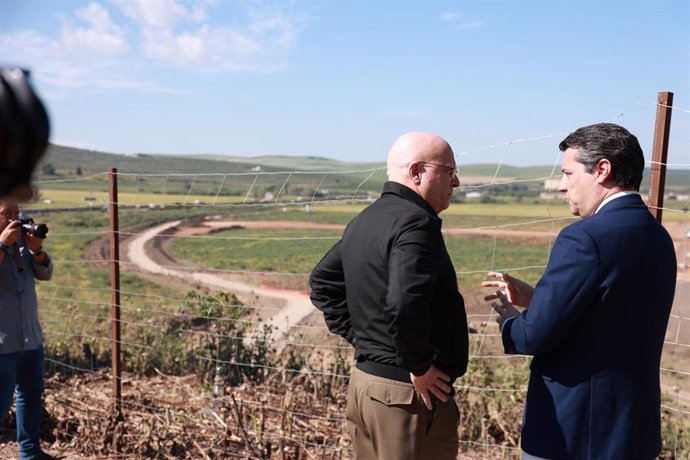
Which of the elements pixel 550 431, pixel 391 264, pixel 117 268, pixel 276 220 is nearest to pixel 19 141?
pixel 391 264

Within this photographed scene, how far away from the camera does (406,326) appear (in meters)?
2.38

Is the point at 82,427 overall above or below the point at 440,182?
below

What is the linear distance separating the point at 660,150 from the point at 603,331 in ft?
4.91

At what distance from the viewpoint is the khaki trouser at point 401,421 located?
2.58 meters

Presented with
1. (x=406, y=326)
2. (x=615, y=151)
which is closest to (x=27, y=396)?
(x=406, y=326)

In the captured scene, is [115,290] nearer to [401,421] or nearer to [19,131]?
[401,421]

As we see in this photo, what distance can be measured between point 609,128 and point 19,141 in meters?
2.04

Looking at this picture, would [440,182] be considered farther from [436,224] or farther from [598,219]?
[598,219]

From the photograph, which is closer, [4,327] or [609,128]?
[609,128]

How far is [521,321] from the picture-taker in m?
2.34

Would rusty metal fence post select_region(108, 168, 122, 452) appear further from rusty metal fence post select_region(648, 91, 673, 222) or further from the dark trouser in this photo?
rusty metal fence post select_region(648, 91, 673, 222)

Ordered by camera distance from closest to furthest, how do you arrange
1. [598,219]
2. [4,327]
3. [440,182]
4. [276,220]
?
[598,219] < [440,182] < [4,327] < [276,220]

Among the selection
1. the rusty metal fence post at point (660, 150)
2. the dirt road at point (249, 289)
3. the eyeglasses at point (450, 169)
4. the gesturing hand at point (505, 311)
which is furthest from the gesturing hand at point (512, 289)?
the dirt road at point (249, 289)

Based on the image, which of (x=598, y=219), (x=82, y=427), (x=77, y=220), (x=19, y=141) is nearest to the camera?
(x=19, y=141)
